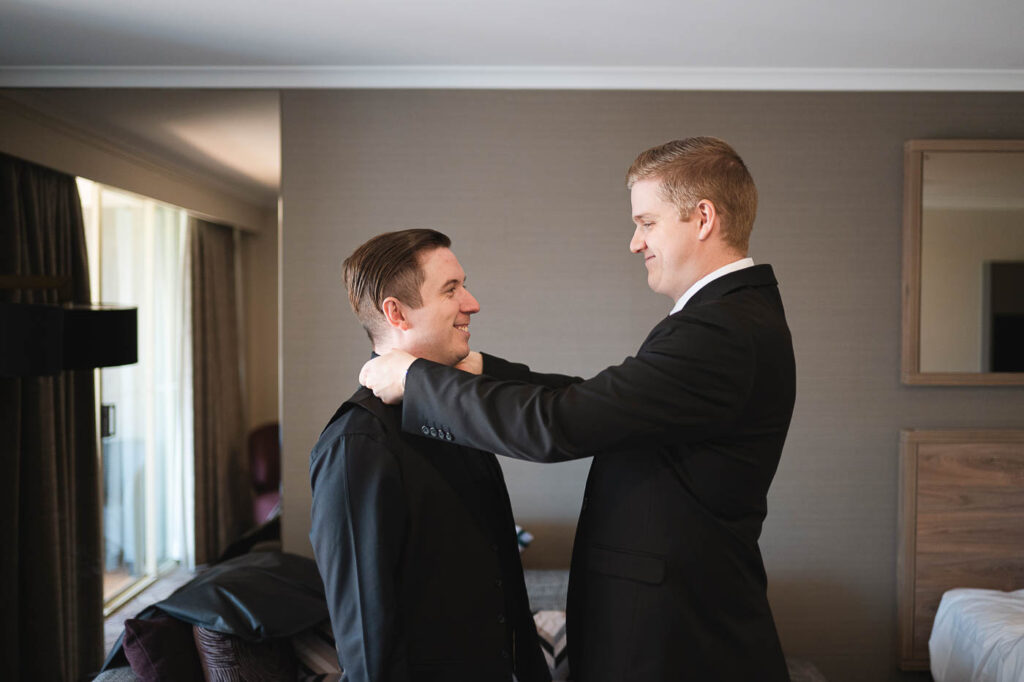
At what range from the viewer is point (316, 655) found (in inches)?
93.0

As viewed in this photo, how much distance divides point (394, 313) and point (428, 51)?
5.81 feet

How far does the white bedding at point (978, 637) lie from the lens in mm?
2539

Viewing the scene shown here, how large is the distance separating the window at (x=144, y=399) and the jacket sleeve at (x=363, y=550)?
7.77 feet

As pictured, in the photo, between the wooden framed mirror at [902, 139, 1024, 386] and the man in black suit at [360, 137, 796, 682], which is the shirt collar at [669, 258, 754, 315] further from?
the wooden framed mirror at [902, 139, 1024, 386]

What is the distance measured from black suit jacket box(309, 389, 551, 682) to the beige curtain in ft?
8.16

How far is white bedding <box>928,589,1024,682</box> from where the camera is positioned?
2.54 metres

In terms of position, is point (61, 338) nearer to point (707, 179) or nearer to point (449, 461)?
point (449, 461)

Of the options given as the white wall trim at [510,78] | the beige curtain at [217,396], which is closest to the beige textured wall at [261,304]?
the beige curtain at [217,396]

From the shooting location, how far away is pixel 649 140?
3205mm

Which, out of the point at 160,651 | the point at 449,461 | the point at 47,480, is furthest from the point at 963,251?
the point at 47,480

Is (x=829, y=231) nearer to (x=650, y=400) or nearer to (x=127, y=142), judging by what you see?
(x=650, y=400)

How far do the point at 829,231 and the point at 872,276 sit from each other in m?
0.26

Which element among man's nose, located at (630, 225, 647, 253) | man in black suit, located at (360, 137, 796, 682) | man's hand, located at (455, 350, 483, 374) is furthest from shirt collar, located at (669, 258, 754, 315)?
man's hand, located at (455, 350, 483, 374)

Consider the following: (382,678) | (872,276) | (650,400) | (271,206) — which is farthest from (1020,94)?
(382,678)
